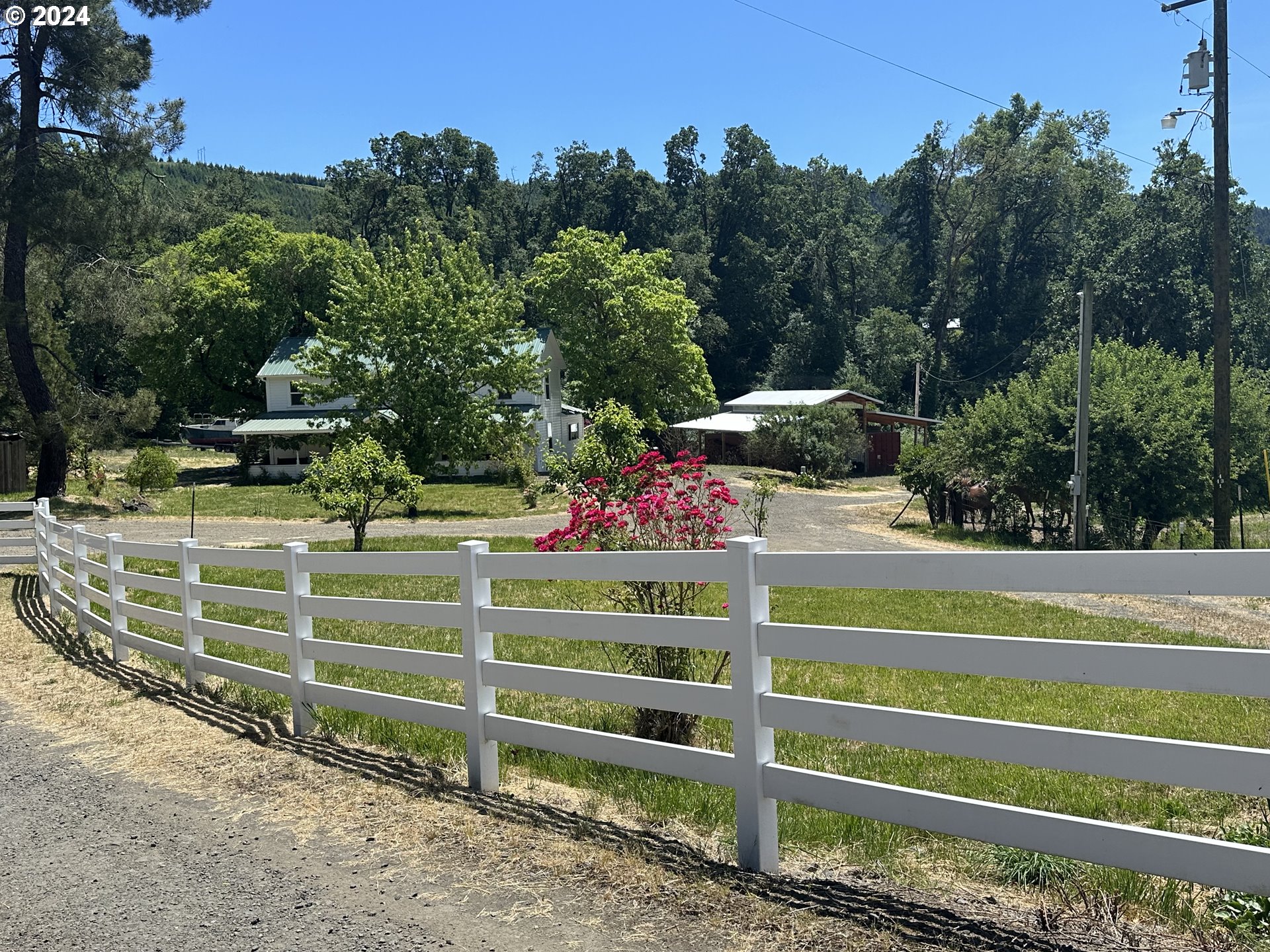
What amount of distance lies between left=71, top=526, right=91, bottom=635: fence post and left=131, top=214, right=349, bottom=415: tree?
1562 inches

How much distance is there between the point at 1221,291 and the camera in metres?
→ 20.8

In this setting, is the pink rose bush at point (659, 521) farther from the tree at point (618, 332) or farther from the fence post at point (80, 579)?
the tree at point (618, 332)

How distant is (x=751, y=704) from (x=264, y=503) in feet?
106

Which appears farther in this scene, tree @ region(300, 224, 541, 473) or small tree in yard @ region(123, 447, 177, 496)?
tree @ region(300, 224, 541, 473)

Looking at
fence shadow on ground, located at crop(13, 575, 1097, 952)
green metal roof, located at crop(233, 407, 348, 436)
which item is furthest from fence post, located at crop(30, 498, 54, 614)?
green metal roof, located at crop(233, 407, 348, 436)

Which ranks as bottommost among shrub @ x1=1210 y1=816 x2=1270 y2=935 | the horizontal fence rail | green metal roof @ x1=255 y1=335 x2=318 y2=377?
shrub @ x1=1210 y1=816 x2=1270 y2=935

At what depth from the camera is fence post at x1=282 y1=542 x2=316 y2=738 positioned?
6656 millimetres

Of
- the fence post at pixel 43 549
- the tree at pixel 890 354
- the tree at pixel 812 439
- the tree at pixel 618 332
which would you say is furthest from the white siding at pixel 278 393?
the tree at pixel 890 354

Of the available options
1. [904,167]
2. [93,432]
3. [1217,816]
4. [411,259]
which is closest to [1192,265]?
[904,167]

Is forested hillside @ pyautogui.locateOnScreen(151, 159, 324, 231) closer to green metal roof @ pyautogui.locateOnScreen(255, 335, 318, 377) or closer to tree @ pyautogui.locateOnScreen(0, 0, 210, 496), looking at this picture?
green metal roof @ pyautogui.locateOnScreen(255, 335, 318, 377)

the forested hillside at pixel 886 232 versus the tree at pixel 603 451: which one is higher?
the forested hillside at pixel 886 232

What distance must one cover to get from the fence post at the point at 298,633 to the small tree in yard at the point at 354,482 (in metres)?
13.1

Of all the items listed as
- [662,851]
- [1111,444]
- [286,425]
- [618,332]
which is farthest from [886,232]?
[662,851]

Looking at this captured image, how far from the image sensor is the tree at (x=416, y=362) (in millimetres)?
34906
